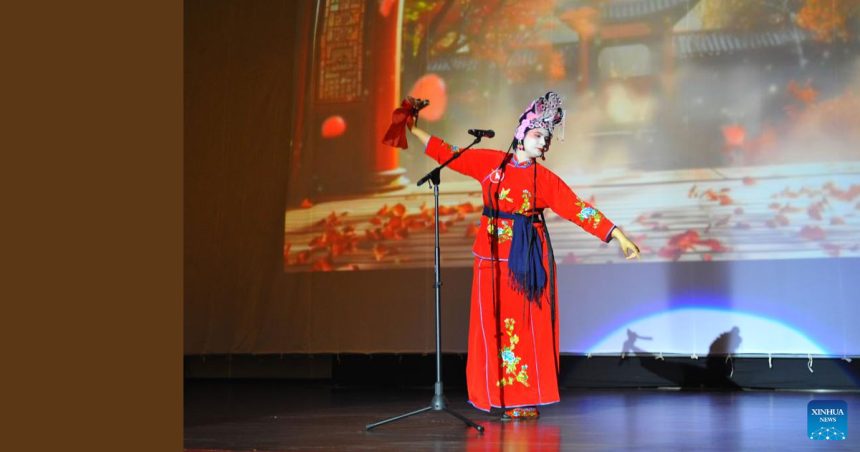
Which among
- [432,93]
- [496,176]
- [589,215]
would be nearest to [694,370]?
[589,215]

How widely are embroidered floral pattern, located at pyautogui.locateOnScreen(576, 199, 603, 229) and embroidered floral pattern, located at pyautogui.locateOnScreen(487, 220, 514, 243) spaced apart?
285mm

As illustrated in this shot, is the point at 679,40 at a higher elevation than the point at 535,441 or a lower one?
higher

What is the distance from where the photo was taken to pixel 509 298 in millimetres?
3443

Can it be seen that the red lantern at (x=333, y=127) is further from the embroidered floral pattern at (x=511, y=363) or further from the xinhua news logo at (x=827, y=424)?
the xinhua news logo at (x=827, y=424)

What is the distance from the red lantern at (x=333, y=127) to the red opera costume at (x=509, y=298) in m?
2.16

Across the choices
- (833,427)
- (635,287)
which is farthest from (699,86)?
(833,427)

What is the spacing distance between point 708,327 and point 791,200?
2.66 ft

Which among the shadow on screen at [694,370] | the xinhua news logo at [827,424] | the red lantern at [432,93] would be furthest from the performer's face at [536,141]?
the red lantern at [432,93]

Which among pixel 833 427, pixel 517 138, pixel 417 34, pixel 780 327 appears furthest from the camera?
pixel 417 34

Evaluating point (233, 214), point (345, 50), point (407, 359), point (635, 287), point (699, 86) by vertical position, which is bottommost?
point (407, 359)

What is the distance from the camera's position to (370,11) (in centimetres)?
556

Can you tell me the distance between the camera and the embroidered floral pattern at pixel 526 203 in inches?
137

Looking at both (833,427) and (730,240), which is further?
(730,240)

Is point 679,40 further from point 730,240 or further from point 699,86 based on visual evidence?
point 730,240
